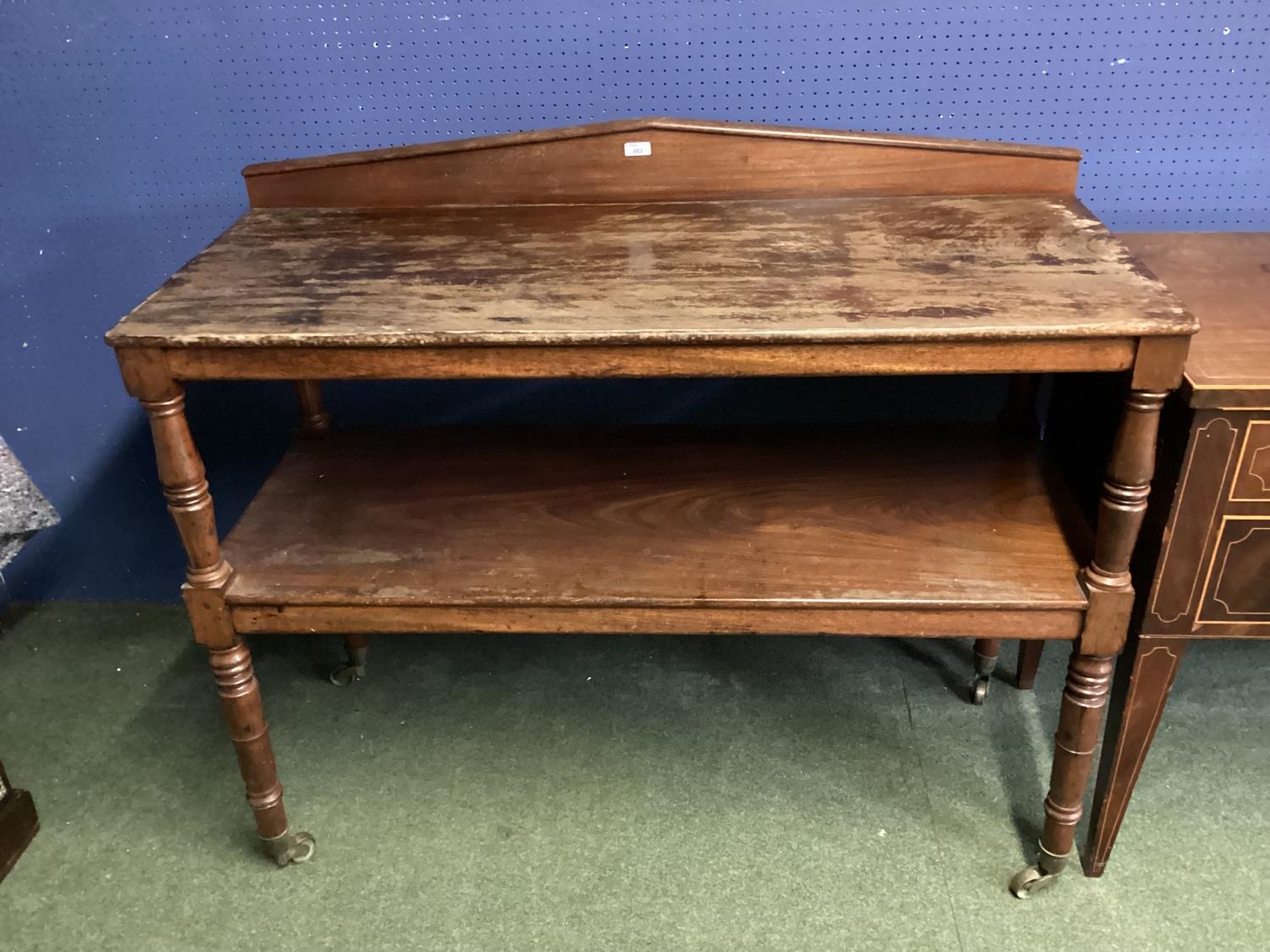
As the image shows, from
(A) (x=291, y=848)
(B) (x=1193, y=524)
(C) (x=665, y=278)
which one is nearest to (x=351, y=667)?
(A) (x=291, y=848)

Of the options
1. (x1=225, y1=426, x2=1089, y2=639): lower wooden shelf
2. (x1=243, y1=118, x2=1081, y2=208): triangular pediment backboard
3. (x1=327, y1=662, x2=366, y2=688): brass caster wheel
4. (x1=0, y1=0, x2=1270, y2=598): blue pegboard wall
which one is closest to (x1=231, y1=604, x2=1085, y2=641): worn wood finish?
(x1=225, y1=426, x2=1089, y2=639): lower wooden shelf

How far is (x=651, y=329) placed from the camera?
4.03ft

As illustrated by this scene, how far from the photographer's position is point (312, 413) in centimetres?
185

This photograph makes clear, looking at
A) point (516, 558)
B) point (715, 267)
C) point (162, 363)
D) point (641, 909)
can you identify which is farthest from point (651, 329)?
point (641, 909)

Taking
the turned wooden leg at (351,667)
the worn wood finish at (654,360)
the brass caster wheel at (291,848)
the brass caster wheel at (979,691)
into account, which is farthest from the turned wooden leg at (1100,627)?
the turned wooden leg at (351,667)

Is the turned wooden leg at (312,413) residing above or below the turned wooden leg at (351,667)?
above

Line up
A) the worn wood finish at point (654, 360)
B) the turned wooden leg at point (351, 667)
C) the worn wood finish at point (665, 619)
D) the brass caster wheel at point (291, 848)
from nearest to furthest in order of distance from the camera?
the worn wood finish at point (654, 360) → the worn wood finish at point (665, 619) → the brass caster wheel at point (291, 848) → the turned wooden leg at point (351, 667)

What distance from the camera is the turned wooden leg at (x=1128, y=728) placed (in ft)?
4.74

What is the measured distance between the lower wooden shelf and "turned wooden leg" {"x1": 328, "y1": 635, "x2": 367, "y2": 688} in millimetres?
420

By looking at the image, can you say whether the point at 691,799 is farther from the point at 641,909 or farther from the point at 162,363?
the point at 162,363

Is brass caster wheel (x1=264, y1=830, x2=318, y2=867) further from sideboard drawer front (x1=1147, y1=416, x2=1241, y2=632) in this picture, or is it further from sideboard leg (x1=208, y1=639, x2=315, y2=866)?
sideboard drawer front (x1=1147, y1=416, x2=1241, y2=632)

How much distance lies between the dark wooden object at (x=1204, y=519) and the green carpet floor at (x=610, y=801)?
0.21 metres

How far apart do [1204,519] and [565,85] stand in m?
1.14

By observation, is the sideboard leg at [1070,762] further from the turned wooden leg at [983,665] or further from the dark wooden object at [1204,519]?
the turned wooden leg at [983,665]
